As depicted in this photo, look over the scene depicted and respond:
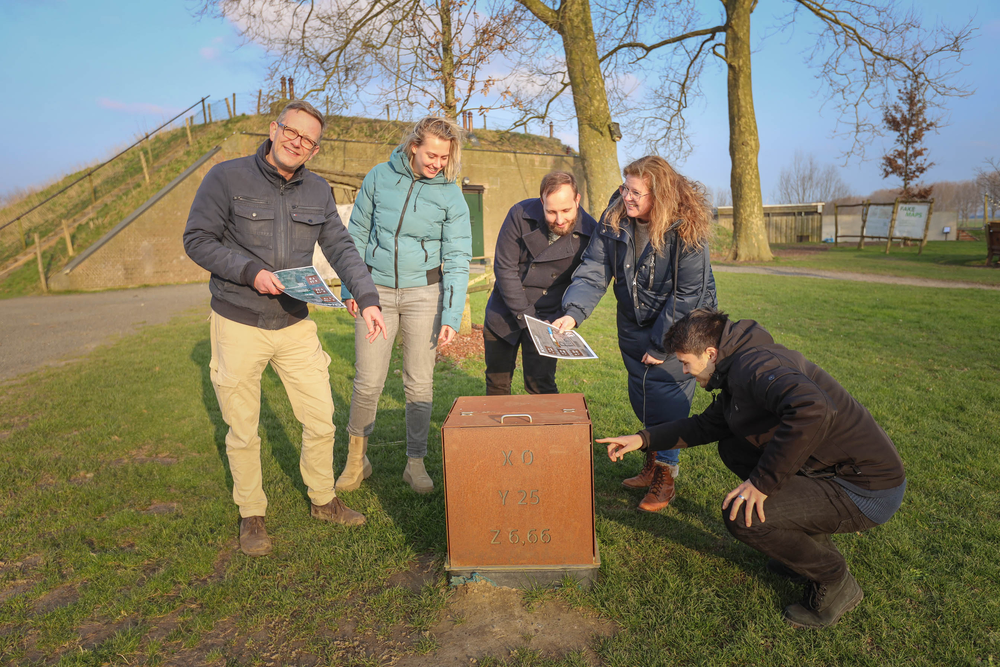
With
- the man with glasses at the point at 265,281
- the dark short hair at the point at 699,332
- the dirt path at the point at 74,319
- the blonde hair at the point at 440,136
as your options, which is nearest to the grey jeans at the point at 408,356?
the man with glasses at the point at 265,281

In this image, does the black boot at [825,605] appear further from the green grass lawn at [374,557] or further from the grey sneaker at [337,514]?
the grey sneaker at [337,514]

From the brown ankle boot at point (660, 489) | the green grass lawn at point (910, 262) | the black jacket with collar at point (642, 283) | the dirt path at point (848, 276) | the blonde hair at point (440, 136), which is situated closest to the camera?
the black jacket with collar at point (642, 283)

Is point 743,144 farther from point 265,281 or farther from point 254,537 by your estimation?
point 254,537

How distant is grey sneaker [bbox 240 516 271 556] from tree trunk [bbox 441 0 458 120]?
6.02m

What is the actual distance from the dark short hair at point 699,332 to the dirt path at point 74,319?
8.13 meters

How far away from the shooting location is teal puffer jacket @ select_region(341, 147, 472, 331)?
3.97 m

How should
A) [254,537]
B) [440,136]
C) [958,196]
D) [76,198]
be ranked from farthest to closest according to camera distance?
[958,196], [76,198], [440,136], [254,537]

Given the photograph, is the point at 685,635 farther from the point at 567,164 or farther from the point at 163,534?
the point at 567,164

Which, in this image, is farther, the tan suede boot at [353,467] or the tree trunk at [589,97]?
the tree trunk at [589,97]

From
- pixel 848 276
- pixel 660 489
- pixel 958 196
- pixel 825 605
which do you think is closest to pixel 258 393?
pixel 660 489

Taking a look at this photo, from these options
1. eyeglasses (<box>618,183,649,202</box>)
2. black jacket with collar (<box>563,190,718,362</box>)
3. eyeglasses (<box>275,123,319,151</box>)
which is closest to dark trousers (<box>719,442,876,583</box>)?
black jacket with collar (<box>563,190,718,362</box>)

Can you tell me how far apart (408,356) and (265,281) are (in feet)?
4.20

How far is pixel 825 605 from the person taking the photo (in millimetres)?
2740

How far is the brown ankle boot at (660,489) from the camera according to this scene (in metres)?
3.88
